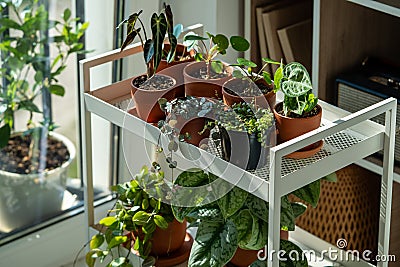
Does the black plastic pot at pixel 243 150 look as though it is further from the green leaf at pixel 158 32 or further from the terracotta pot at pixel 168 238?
the terracotta pot at pixel 168 238

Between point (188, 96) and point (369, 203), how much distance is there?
0.75 metres

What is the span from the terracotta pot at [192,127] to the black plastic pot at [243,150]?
0.26ft

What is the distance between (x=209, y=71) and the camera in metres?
1.87

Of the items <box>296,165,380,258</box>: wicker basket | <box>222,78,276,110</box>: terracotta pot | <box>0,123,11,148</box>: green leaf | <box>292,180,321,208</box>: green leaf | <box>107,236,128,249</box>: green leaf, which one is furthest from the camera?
<box>0,123,11,148</box>: green leaf

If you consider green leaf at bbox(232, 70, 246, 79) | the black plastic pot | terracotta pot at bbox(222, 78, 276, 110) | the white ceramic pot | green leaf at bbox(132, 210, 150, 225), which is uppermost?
green leaf at bbox(232, 70, 246, 79)

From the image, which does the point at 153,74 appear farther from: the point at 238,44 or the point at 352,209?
the point at 352,209

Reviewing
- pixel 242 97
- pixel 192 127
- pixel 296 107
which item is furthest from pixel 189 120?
pixel 296 107

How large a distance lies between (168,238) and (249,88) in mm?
466

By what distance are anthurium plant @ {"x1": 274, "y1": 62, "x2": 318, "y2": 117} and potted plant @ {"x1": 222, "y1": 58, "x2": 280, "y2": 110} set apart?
36 millimetres

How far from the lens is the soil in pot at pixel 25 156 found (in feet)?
8.00

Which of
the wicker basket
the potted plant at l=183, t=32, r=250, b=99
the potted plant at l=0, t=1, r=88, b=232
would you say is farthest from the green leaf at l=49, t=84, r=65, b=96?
the wicker basket

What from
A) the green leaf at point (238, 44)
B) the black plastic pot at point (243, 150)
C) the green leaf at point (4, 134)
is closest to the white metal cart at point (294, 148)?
the black plastic pot at point (243, 150)

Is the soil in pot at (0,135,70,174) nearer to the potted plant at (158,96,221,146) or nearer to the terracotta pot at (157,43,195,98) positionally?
the terracotta pot at (157,43,195,98)

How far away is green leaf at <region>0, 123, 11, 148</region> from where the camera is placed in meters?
2.39
